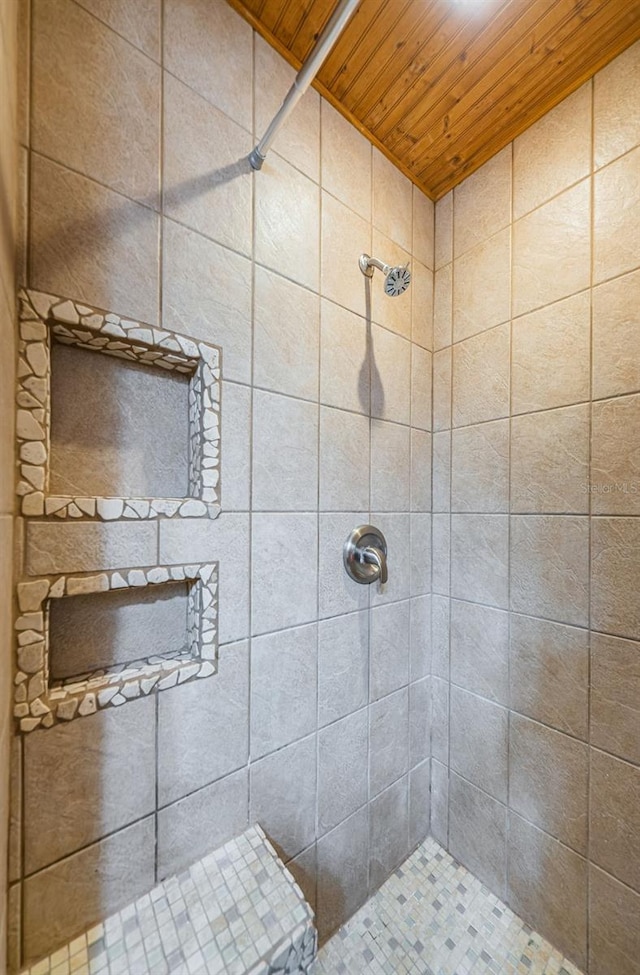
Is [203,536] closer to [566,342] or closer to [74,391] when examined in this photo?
[74,391]

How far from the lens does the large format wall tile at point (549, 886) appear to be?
83cm

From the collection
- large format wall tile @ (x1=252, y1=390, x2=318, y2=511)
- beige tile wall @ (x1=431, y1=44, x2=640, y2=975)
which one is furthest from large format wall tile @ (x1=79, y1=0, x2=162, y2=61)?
beige tile wall @ (x1=431, y1=44, x2=640, y2=975)

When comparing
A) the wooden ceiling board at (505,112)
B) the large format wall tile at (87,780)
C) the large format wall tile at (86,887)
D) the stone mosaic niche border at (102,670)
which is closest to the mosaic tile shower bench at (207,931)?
the large format wall tile at (86,887)

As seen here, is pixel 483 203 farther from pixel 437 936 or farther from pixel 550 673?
pixel 437 936

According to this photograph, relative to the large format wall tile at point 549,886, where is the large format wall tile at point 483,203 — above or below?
above

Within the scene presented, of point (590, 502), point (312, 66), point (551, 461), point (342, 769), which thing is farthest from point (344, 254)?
point (342, 769)

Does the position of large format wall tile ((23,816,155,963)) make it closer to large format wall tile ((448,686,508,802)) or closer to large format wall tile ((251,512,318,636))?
large format wall tile ((251,512,318,636))

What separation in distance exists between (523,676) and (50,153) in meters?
1.43

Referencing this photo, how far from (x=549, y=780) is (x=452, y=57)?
1729 millimetres

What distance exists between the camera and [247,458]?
2.52 feet

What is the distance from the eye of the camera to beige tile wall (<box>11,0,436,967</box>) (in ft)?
1.87

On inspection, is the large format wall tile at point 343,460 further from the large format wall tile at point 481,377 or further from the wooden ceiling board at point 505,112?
the wooden ceiling board at point 505,112

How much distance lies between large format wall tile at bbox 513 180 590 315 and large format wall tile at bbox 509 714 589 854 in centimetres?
109

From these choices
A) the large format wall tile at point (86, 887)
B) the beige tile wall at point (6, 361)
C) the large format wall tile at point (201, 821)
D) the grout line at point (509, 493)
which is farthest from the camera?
the grout line at point (509, 493)
